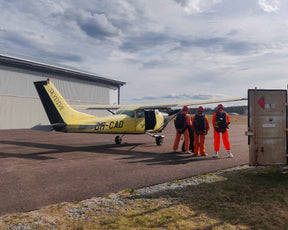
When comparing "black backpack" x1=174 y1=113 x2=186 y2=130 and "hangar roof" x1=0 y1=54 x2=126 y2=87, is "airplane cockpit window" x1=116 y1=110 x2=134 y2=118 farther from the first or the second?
"hangar roof" x1=0 y1=54 x2=126 y2=87

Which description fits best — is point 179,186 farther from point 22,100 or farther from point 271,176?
point 22,100

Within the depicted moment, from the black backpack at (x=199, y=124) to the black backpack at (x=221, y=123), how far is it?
607mm

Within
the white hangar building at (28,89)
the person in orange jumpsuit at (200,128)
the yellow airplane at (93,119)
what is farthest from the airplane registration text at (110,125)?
the white hangar building at (28,89)

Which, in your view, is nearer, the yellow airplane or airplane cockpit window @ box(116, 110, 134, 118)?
the yellow airplane

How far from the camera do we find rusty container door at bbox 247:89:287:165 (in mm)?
6359

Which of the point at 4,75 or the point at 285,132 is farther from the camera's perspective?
the point at 4,75

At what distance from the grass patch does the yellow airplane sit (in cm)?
722

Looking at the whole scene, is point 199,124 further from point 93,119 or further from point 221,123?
point 93,119

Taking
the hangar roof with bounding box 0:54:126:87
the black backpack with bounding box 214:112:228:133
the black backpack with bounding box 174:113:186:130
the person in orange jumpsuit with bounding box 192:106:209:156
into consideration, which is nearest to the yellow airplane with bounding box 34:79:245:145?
the black backpack with bounding box 174:113:186:130

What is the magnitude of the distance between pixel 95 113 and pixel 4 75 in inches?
538

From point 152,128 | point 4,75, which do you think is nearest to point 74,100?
point 4,75

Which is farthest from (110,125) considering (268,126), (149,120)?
(268,126)

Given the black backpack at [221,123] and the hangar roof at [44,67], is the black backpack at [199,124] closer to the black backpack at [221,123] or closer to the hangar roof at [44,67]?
the black backpack at [221,123]

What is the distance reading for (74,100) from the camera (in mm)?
36031
